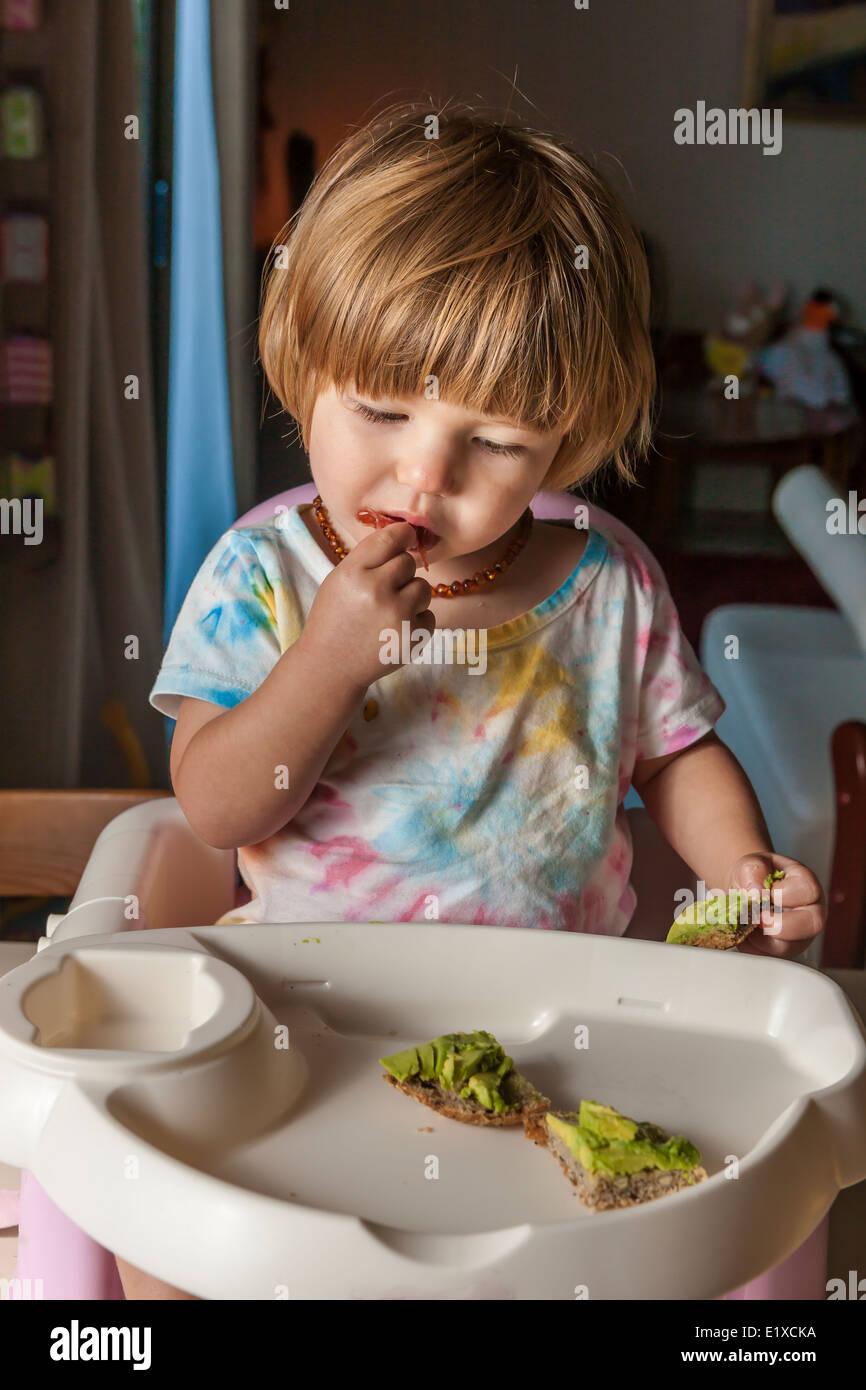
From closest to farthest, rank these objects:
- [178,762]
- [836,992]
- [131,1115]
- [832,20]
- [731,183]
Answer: [131,1115] → [836,992] → [178,762] → [832,20] → [731,183]

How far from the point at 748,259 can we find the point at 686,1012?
232cm

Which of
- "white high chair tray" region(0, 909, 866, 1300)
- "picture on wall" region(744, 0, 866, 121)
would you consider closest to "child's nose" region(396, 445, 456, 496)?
"white high chair tray" region(0, 909, 866, 1300)

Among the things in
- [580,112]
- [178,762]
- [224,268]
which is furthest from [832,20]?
[178,762]

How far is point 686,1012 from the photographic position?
2.04ft

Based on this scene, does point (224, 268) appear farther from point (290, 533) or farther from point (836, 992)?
point (836, 992)

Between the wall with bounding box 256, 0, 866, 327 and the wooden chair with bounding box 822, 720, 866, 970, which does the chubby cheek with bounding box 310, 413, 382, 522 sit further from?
the wooden chair with bounding box 822, 720, 866, 970

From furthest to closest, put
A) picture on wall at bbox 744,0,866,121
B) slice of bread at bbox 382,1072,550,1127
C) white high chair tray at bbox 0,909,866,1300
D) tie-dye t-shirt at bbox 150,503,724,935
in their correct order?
picture on wall at bbox 744,0,866,121 → tie-dye t-shirt at bbox 150,503,724,935 → slice of bread at bbox 382,1072,550,1127 → white high chair tray at bbox 0,909,866,1300

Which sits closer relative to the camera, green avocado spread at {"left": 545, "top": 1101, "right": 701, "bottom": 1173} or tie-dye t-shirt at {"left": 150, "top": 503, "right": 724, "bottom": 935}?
green avocado spread at {"left": 545, "top": 1101, "right": 701, "bottom": 1173}

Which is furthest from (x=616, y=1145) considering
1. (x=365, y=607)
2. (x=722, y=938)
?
(x=365, y=607)

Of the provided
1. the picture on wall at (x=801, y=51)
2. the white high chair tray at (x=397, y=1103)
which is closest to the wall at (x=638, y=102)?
the picture on wall at (x=801, y=51)

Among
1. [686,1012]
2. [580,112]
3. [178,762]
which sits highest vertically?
[580,112]

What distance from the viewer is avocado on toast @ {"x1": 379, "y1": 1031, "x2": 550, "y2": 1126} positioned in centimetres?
53

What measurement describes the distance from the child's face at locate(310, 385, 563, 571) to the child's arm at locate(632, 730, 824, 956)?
0.22 m

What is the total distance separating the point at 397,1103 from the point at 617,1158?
0.11 meters
